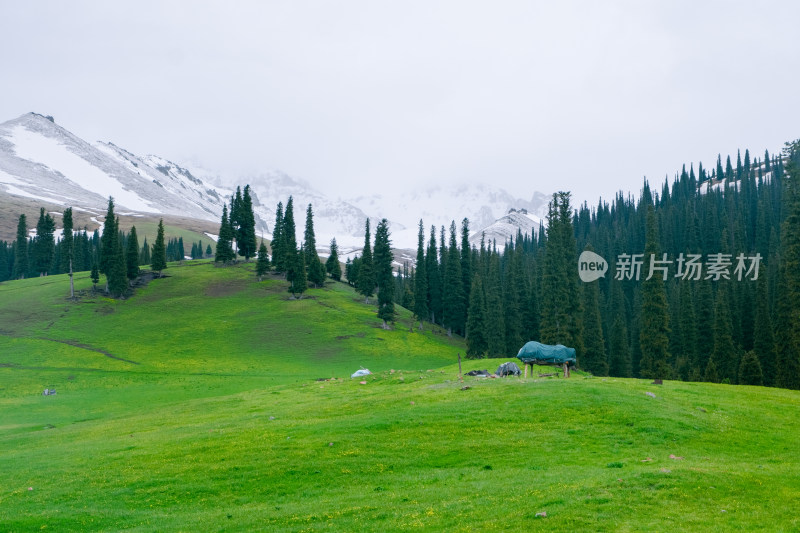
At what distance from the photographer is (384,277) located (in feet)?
358

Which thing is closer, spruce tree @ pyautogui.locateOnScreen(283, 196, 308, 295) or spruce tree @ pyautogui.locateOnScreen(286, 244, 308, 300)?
spruce tree @ pyautogui.locateOnScreen(286, 244, 308, 300)

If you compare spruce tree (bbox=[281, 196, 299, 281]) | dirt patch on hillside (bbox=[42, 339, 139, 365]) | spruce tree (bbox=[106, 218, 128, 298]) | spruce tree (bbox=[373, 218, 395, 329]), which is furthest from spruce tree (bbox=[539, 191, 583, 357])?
spruce tree (bbox=[106, 218, 128, 298])

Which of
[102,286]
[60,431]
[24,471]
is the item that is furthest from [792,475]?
[102,286]

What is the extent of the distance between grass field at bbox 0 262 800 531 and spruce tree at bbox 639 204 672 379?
78.9 ft

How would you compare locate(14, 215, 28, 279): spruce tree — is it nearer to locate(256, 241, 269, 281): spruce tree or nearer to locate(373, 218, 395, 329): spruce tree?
locate(256, 241, 269, 281): spruce tree

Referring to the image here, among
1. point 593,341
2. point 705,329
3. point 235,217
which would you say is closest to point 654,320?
point 593,341

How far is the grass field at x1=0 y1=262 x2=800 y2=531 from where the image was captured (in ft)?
53.6

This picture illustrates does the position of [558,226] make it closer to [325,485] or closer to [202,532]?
[325,485]

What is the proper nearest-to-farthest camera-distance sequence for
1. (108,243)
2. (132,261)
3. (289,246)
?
(108,243), (132,261), (289,246)

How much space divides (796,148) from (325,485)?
6845 cm

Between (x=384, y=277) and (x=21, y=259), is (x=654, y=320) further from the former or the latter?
(x=21, y=259)

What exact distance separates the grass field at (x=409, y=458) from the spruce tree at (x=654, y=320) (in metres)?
24.0

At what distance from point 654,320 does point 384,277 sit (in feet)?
181

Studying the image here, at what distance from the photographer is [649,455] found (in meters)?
23.0
